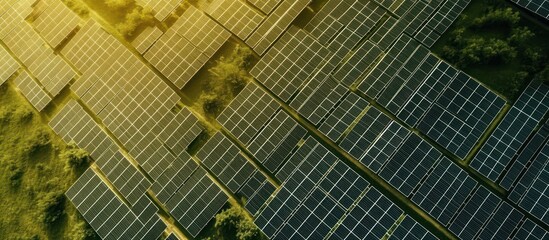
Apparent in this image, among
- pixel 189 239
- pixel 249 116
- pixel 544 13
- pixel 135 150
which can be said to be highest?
pixel 544 13

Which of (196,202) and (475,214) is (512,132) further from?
(196,202)

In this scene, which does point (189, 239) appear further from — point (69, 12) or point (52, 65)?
point (69, 12)

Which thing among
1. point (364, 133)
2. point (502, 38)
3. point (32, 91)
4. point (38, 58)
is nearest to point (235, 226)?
point (364, 133)

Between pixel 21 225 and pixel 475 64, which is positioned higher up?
pixel 475 64

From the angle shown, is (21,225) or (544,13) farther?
(21,225)

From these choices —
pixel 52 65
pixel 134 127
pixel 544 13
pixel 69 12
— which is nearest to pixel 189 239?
pixel 134 127

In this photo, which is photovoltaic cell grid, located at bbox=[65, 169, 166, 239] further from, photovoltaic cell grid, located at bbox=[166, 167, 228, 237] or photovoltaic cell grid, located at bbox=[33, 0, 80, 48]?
photovoltaic cell grid, located at bbox=[33, 0, 80, 48]
